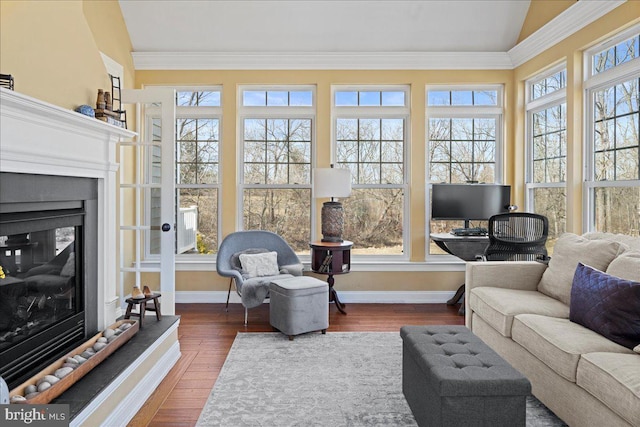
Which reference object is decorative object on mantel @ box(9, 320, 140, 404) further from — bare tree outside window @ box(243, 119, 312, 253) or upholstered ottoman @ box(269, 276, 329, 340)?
bare tree outside window @ box(243, 119, 312, 253)

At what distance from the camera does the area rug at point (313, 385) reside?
2.31m

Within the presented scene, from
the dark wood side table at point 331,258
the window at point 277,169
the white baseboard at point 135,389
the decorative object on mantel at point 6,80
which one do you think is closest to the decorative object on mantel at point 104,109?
the decorative object on mantel at point 6,80

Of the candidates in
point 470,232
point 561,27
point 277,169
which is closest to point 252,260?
point 277,169

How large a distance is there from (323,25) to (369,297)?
3110 millimetres

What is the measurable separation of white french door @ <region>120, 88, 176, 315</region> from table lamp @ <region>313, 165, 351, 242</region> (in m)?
1.53

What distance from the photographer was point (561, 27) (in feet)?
13.0

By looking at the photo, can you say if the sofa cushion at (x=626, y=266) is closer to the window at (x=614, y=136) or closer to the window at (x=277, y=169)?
the window at (x=614, y=136)

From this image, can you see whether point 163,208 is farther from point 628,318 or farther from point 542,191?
point 542,191

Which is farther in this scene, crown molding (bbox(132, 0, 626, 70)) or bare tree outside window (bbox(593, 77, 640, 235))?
crown molding (bbox(132, 0, 626, 70))

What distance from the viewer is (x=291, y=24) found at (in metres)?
4.62

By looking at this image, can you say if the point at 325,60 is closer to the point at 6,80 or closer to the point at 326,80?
→ the point at 326,80

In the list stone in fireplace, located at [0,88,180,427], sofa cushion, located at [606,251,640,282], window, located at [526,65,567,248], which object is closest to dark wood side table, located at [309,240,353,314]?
stone in fireplace, located at [0,88,180,427]

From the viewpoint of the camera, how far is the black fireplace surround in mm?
2024

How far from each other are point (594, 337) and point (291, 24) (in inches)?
159
